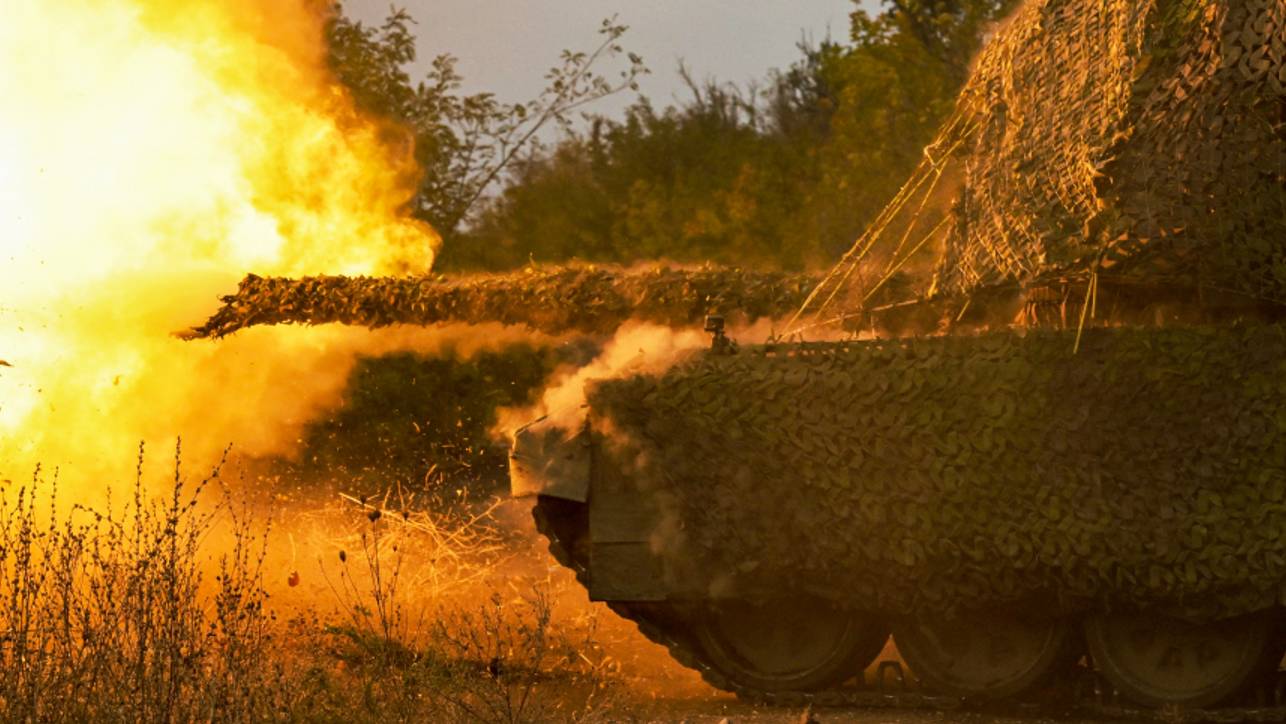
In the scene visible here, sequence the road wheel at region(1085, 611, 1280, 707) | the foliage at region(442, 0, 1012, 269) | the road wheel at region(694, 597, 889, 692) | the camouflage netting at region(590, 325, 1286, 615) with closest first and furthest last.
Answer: the camouflage netting at region(590, 325, 1286, 615) → the road wheel at region(1085, 611, 1280, 707) → the road wheel at region(694, 597, 889, 692) → the foliage at region(442, 0, 1012, 269)

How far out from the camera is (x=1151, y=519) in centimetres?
1002

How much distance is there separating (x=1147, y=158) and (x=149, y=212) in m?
8.77

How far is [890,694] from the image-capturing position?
10.8 meters

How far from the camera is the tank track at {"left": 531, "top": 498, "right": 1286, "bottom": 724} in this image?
34.0ft

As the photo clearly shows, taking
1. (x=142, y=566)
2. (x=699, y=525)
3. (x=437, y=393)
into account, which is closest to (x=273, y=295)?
(x=699, y=525)

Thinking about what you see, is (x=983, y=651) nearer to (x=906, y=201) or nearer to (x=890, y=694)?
(x=890, y=694)

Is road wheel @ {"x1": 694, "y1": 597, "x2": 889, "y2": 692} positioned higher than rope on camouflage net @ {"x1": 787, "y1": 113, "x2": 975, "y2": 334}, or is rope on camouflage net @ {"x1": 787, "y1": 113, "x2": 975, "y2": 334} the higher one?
rope on camouflage net @ {"x1": 787, "y1": 113, "x2": 975, "y2": 334}

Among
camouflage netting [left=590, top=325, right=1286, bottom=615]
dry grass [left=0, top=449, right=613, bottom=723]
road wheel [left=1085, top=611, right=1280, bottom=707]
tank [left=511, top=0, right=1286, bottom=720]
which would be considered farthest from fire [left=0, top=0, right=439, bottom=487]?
road wheel [left=1085, top=611, right=1280, bottom=707]

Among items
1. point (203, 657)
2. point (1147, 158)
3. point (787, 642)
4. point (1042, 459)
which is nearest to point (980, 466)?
point (1042, 459)

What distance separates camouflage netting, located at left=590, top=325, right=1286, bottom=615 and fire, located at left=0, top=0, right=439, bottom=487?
5.21 m

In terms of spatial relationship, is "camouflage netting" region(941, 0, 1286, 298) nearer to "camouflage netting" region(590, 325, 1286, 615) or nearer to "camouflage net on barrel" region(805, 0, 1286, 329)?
"camouflage net on barrel" region(805, 0, 1286, 329)

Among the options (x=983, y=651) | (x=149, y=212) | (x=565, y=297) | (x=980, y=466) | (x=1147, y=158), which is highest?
(x=149, y=212)

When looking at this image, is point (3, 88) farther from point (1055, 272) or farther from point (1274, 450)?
point (1274, 450)

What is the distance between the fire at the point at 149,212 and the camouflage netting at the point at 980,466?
Result: 5.21 m
